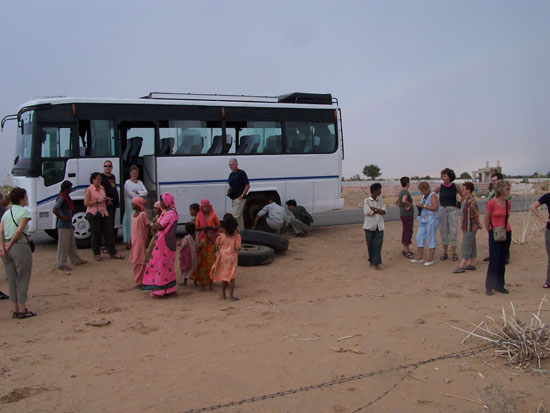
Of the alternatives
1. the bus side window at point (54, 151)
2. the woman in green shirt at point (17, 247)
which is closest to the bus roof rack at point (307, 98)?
the bus side window at point (54, 151)

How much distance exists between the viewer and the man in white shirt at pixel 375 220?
10.0 metres

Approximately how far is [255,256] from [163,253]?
2.88 meters

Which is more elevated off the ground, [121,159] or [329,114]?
[329,114]

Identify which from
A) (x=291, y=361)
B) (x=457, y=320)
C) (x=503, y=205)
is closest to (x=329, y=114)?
(x=503, y=205)

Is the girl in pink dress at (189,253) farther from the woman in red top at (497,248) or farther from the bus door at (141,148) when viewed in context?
the woman in red top at (497,248)

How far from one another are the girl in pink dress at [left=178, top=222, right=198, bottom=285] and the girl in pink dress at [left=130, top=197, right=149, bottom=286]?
598 millimetres

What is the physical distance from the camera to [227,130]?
530 inches

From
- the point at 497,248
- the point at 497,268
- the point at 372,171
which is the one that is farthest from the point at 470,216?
the point at 372,171

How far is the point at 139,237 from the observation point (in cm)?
860

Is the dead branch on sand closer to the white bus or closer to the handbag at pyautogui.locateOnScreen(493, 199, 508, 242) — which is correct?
the handbag at pyautogui.locateOnScreen(493, 199, 508, 242)

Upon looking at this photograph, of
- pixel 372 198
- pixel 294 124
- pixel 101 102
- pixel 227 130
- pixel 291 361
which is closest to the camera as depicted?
pixel 291 361

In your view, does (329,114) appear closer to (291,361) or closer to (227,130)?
(227,130)

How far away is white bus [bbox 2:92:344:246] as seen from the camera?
11.5 meters

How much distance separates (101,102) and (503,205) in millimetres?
8421
